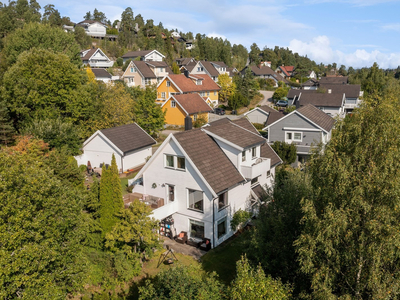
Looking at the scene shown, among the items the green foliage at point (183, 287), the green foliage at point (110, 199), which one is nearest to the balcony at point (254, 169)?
the green foliage at point (110, 199)

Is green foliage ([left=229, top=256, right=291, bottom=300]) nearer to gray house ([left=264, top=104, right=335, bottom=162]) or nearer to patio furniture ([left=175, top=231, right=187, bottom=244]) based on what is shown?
patio furniture ([left=175, top=231, right=187, bottom=244])

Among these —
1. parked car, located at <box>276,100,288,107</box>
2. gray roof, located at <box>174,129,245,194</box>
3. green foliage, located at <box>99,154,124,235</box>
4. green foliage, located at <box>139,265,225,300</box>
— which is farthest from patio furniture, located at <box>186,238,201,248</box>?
parked car, located at <box>276,100,288,107</box>

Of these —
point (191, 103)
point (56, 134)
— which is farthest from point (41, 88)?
point (191, 103)

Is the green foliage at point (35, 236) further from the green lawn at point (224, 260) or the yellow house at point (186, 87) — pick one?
the yellow house at point (186, 87)

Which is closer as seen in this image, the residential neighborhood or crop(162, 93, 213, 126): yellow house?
the residential neighborhood

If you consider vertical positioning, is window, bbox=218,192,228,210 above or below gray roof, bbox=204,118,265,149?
below

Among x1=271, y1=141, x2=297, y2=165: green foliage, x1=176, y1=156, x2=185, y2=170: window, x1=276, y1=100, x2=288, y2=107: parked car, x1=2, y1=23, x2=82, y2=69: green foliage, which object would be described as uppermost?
x1=2, y1=23, x2=82, y2=69: green foliage
